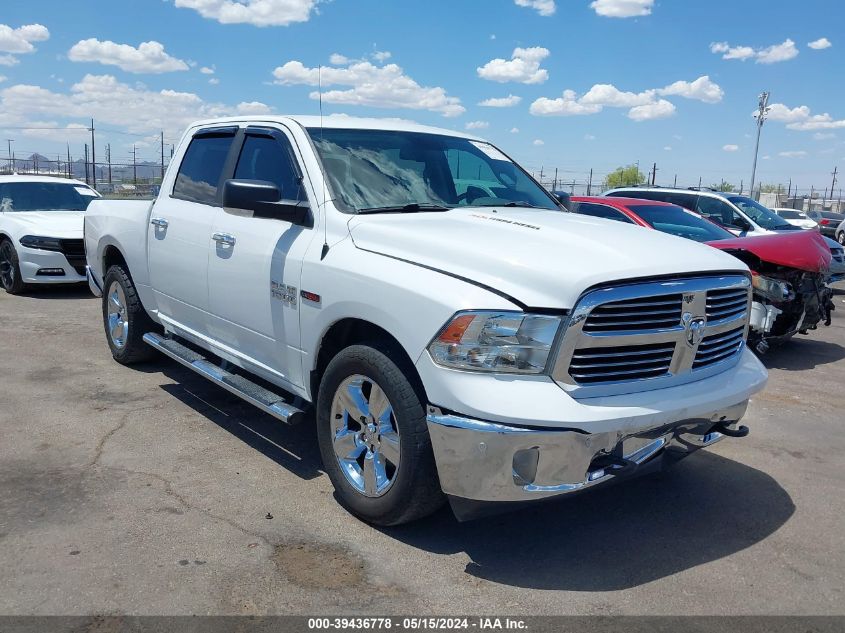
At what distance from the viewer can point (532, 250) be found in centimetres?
338

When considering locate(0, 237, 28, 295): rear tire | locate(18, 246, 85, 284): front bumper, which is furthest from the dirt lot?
locate(0, 237, 28, 295): rear tire

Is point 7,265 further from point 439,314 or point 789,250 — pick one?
point 789,250

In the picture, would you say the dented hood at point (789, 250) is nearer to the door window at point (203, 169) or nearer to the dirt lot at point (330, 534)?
the dirt lot at point (330, 534)

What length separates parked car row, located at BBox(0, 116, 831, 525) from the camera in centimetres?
308

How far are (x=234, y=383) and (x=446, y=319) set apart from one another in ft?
6.49

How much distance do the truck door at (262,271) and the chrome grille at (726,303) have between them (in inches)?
81.5

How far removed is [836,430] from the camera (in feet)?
18.3

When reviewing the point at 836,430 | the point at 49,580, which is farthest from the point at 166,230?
the point at 836,430

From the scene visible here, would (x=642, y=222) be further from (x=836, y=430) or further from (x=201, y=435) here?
(x=201, y=435)

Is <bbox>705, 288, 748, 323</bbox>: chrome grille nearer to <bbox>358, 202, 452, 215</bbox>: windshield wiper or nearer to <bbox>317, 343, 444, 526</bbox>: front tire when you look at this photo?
<bbox>317, 343, 444, 526</bbox>: front tire

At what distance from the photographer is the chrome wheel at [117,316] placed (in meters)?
6.45

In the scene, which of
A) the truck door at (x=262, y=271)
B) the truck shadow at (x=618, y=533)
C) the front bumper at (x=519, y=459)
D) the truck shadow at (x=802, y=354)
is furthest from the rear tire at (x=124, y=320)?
the truck shadow at (x=802, y=354)

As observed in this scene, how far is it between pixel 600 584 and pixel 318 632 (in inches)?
49.0

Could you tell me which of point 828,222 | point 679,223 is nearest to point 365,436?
point 679,223
